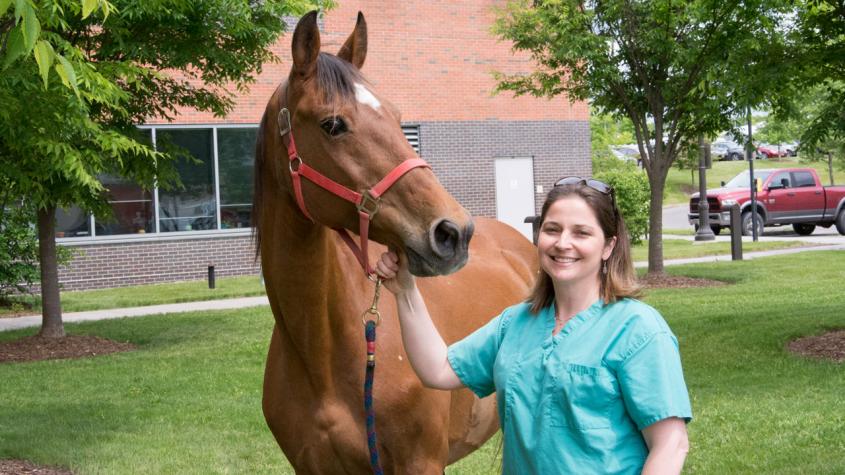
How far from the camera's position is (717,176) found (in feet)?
171

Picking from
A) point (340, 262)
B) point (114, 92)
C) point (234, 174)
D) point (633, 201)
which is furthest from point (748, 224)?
point (340, 262)

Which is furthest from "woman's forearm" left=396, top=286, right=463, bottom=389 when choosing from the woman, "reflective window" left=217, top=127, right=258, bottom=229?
"reflective window" left=217, top=127, right=258, bottom=229

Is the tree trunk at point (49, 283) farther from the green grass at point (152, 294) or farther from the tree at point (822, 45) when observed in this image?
the tree at point (822, 45)

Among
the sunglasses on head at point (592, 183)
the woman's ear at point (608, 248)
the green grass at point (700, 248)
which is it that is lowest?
the green grass at point (700, 248)

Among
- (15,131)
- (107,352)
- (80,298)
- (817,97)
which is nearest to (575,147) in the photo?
(817,97)

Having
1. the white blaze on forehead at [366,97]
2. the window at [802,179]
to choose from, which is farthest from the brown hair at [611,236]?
the window at [802,179]

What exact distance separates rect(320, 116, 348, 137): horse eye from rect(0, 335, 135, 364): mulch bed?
9.05 meters

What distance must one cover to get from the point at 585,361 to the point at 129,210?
17.8 metres

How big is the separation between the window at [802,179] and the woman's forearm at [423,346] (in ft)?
88.2

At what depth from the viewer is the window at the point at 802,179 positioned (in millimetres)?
27594

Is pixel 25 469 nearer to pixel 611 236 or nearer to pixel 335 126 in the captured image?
pixel 335 126

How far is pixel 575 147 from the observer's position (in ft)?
78.6

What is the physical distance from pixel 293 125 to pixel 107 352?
29.3ft

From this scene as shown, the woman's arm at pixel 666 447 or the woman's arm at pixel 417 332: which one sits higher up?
the woman's arm at pixel 417 332
